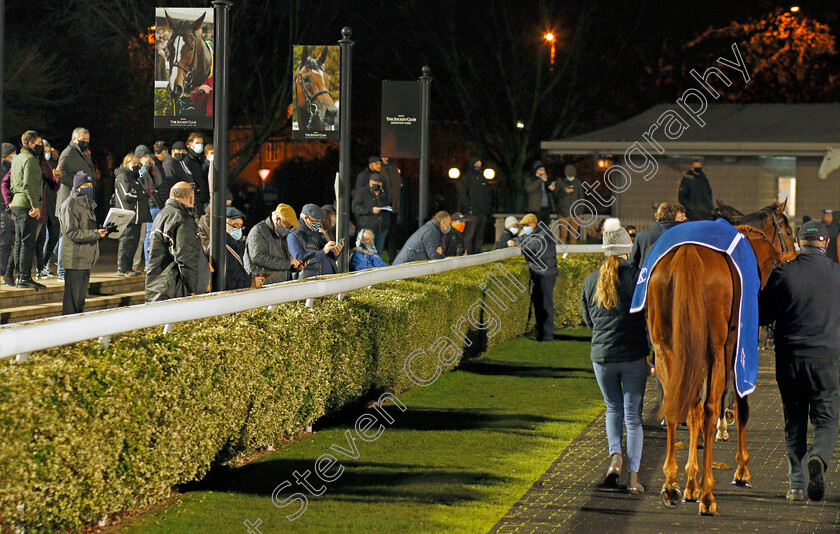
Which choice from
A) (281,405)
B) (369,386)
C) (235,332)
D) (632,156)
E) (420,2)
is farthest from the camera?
(420,2)

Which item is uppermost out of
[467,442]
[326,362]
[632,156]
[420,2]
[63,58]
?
[420,2]

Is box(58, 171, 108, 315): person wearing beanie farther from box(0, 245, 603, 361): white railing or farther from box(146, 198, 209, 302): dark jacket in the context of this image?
box(0, 245, 603, 361): white railing

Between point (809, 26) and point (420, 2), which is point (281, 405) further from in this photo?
point (809, 26)

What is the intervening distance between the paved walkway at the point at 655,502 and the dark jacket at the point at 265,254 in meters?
4.10

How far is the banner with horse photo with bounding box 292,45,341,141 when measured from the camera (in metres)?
13.7

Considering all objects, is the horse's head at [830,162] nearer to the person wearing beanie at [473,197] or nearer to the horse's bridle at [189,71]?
the person wearing beanie at [473,197]

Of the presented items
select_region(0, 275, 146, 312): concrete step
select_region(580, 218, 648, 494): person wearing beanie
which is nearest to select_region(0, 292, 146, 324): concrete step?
select_region(0, 275, 146, 312): concrete step

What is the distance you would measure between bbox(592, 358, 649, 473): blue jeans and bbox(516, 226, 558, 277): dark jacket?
8.10 metres

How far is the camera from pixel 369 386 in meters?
10.2

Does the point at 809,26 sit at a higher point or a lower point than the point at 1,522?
higher

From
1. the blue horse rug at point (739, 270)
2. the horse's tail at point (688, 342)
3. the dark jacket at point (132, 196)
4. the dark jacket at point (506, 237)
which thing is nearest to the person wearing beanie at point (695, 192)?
the dark jacket at point (506, 237)

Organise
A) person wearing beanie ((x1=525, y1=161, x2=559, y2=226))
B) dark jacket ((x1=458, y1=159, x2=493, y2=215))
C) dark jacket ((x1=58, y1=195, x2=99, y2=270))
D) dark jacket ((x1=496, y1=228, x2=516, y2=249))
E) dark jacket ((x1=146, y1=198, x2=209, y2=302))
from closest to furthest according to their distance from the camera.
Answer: dark jacket ((x1=146, y1=198, x2=209, y2=302))
dark jacket ((x1=58, y1=195, x2=99, y2=270))
dark jacket ((x1=496, y1=228, x2=516, y2=249))
dark jacket ((x1=458, y1=159, x2=493, y2=215))
person wearing beanie ((x1=525, y1=161, x2=559, y2=226))

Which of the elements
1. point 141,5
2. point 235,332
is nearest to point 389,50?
point 141,5

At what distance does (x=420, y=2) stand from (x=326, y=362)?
101 feet
